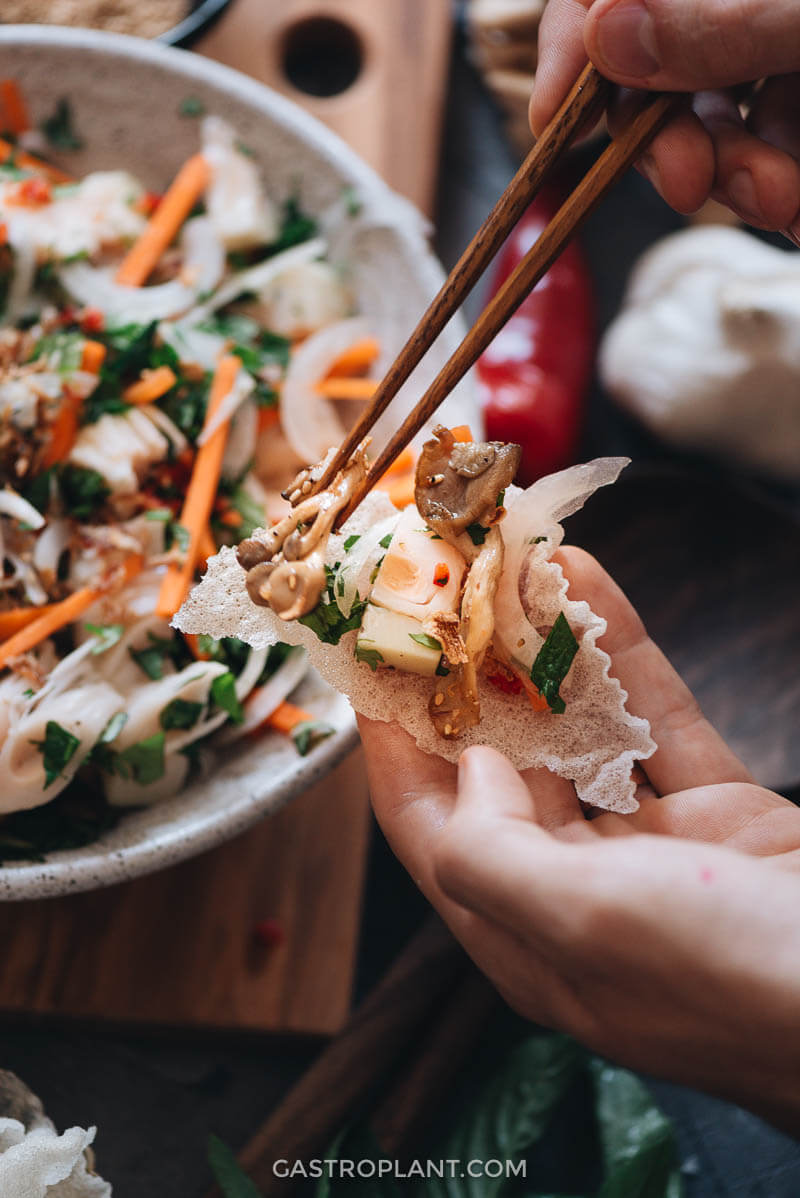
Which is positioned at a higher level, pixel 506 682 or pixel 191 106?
pixel 191 106

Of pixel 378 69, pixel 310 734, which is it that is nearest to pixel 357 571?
pixel 310 734

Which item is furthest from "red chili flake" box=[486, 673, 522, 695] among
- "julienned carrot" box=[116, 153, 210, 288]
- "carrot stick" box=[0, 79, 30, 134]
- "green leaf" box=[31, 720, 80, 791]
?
"carrot stick" box=[0, 79, 30, 134]

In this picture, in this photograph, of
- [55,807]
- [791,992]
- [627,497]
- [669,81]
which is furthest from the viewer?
[627,497]

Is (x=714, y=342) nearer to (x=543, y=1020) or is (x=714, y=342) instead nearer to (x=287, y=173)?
(x=287, y=173)

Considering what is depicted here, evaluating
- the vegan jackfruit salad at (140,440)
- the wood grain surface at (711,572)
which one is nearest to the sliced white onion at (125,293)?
the vegan jackfruit salad at (140,440)

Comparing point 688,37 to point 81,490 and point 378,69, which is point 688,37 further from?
point 378,69

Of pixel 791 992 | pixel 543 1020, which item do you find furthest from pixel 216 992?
pixel 791 992
